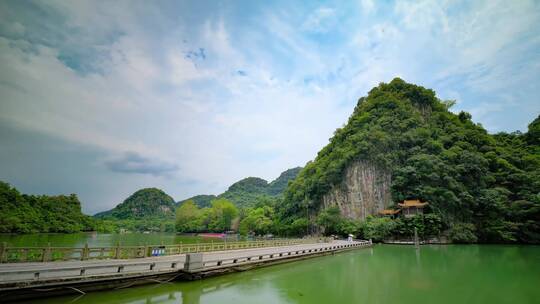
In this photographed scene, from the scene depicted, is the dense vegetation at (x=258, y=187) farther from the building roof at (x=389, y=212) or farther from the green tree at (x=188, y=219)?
the building roof at (x=389, y=212)

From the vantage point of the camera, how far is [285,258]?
23812mm

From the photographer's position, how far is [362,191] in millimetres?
53781

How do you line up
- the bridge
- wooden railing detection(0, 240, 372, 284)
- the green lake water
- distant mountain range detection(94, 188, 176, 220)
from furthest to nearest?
distant mountain range detection(94, 188, 176, 220)
the green lake water
wooden railing detection(0, 240, 372, 284)
the bridge

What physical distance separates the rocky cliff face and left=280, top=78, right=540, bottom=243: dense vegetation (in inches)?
57.6

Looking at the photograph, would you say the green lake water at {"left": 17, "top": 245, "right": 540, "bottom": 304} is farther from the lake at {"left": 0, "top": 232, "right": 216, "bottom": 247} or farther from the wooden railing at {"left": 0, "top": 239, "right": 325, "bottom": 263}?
the lake at {"left": 0, "top": 232, "right": 216, "bottom": 247}

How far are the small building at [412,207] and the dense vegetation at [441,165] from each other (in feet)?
6.04

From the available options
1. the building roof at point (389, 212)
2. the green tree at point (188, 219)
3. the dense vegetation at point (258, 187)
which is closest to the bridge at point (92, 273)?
the building roof at point (389, 212)

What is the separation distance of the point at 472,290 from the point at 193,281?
48.9ft

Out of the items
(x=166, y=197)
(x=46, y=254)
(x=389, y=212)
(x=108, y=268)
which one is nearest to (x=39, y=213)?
(x=46, y=254)

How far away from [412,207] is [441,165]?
9.30 m

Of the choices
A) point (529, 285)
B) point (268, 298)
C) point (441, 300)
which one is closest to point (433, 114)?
point (529, 285)

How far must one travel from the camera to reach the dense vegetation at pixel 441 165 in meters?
43.8

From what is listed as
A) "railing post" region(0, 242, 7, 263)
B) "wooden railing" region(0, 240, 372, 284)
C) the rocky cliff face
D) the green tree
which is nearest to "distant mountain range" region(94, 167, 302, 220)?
the green tree

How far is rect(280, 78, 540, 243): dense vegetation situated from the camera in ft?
144
